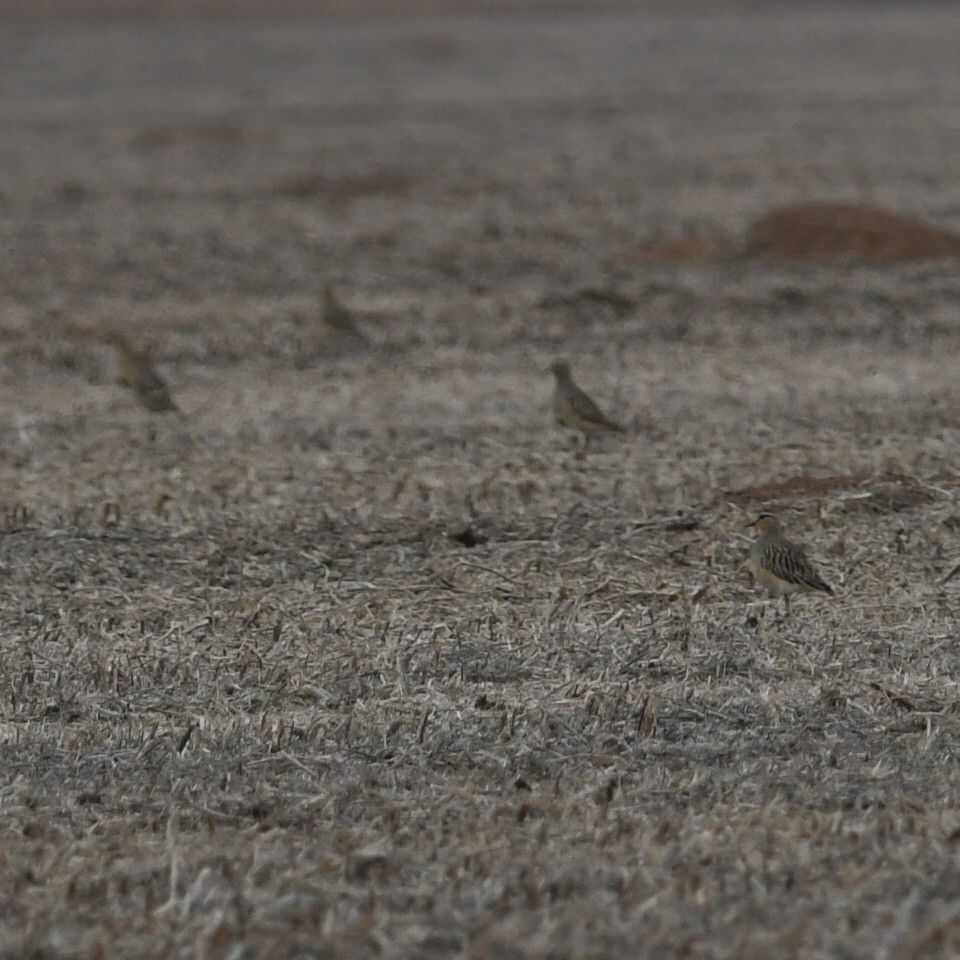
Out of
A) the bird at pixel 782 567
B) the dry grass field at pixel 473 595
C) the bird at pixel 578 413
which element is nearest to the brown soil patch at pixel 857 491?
the dry grass field at pixel 473 595

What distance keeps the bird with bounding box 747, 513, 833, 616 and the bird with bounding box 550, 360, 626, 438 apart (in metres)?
2.86

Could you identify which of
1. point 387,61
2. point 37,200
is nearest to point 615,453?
point 37,200

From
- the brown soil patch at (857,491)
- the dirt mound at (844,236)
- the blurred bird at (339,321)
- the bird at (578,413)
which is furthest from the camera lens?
the dirt mound at (844,236)

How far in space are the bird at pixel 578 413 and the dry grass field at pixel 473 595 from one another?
204mm

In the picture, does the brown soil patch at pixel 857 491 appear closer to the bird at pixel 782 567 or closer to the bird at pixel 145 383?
the bird at pixel 782 567

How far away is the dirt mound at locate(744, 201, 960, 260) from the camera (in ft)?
62.7

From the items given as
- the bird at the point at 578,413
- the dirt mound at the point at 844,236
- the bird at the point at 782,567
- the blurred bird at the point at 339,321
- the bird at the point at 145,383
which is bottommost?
the dirt mound at the point at 844,236

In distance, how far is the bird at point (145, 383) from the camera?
1326 centimetres

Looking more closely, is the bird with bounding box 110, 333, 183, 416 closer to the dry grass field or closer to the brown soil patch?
the dry grass field

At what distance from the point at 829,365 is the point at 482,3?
68274 mm

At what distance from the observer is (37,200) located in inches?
987

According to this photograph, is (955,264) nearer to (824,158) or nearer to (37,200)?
Result: (824,158)

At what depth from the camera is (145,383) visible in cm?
1334

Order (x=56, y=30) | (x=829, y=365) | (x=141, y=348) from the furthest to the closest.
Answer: (x=56, y=30) < (x=141, y=348) < (x=829, y=365)
